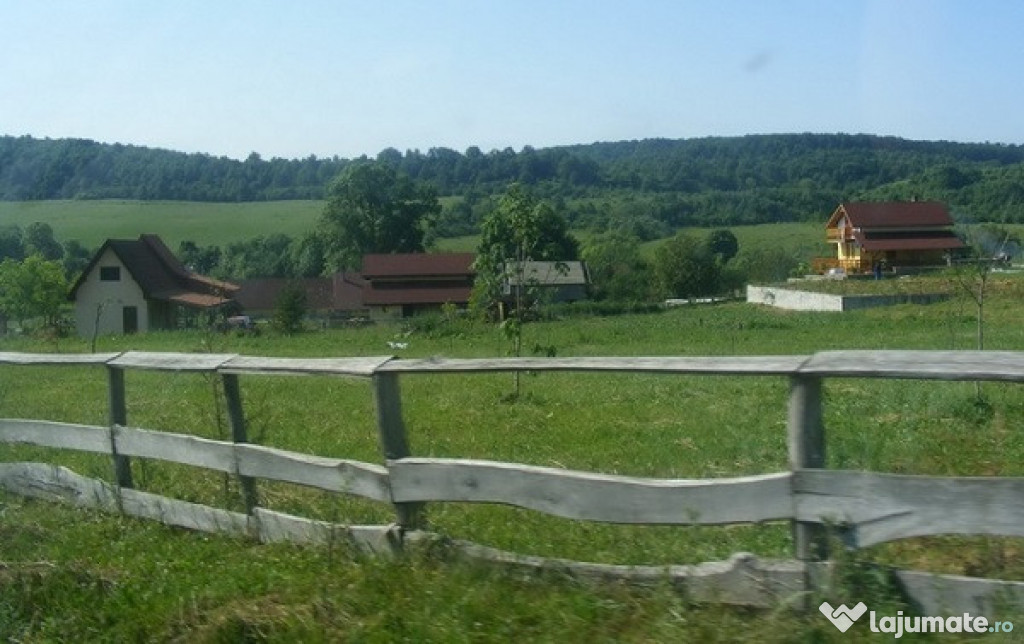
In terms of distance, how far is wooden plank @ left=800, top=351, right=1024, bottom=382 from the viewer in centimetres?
404

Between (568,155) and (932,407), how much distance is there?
2183 inches

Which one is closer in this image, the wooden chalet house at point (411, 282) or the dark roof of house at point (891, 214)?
the dark roof of house at point (891, 214)

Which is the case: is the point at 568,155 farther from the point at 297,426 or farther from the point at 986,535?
the point at 986,535

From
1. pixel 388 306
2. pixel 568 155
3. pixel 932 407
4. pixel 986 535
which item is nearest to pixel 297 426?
pixel 932 407

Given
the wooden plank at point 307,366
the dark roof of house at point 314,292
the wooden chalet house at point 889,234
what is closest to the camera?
the wooden plank at point 307,366

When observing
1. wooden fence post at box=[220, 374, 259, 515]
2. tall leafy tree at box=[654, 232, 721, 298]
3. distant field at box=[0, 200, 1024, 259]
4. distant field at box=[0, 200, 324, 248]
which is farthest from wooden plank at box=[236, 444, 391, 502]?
tall leafy tree at box=[654, 232, 721, 298]

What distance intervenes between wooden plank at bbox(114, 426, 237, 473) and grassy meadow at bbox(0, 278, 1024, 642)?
0.42 m

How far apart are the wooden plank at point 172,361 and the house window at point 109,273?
33112 millimetres

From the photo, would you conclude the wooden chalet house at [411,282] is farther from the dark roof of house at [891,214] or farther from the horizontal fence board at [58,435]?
the horizontal fence board at [58,435]

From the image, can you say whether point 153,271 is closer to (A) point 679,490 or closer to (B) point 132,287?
(B) point 132,287

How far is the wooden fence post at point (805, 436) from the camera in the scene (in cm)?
454

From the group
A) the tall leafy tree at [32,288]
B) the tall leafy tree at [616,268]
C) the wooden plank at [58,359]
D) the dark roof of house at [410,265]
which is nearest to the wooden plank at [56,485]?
the wooden plank at [58,359]

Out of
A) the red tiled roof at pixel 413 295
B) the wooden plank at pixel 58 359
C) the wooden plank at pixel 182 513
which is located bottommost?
the red tiled roof at pixel 413 295

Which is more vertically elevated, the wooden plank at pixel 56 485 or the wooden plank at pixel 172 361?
the wooden plank at pixel 172 361
